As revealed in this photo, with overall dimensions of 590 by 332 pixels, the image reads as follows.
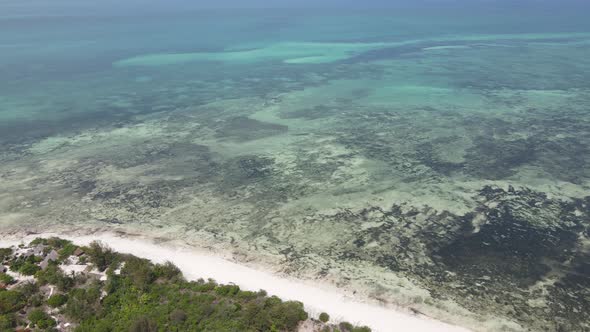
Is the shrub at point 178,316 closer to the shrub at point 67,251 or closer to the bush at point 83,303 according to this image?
the bush at point 83,303


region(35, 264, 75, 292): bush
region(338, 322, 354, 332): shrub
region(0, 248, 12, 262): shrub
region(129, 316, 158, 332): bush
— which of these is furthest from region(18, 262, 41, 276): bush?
region(338, 322, 354, 332): shrub

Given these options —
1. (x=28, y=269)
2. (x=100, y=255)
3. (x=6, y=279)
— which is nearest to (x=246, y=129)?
(x=100, y=255)

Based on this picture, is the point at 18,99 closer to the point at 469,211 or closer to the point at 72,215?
the point at 72,215

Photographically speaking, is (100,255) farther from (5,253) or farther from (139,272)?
(5,253)

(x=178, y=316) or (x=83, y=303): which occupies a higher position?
(x=83, y=303)

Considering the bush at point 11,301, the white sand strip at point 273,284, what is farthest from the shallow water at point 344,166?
the bush at point 11,301

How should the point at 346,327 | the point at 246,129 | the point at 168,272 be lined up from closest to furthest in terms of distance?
the point at 346,327 < the point at 168,272 < the point at 246,129

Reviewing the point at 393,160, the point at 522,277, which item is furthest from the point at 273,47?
the point at 522,277

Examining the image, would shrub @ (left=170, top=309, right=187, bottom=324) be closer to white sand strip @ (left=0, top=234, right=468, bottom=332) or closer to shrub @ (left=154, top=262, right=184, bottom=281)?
shrub @ (left=154, top=262, right=184, bottom=281)
